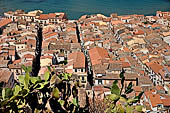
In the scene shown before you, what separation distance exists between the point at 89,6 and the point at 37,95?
42452 mm

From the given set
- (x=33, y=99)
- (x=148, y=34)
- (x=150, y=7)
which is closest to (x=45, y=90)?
(x=33, y=99)

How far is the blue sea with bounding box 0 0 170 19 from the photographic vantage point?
134ft

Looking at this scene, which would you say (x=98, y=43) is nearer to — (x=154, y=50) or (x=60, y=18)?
(x=154, y=50)

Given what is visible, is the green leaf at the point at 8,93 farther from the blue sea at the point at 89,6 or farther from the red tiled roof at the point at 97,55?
the blue sea at the point at 89,6

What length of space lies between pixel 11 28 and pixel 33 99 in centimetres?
2339

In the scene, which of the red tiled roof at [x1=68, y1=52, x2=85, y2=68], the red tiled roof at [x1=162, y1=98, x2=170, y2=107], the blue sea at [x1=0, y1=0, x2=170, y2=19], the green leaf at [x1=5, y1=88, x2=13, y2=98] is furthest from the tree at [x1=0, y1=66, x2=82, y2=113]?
Answer: the blue sea at [x1=0, y1=0, x2=170, y2=19]

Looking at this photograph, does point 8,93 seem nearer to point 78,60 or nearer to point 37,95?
point 37,95

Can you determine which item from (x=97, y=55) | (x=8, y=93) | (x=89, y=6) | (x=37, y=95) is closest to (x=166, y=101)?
(x=97, y=55)

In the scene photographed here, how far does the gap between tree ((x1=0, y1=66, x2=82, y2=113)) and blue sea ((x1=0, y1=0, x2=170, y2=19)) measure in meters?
34.0

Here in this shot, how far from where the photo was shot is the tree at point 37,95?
3.31 metres

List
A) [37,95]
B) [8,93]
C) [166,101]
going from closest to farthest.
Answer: [8,93] → [37,95] → [166,101]

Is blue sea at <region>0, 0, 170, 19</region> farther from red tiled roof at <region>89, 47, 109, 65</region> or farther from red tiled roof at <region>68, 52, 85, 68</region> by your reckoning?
red tiled roof at <region>68, 52, 85, 68</region>

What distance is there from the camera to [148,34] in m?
25.2

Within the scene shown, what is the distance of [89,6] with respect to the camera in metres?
44.9
